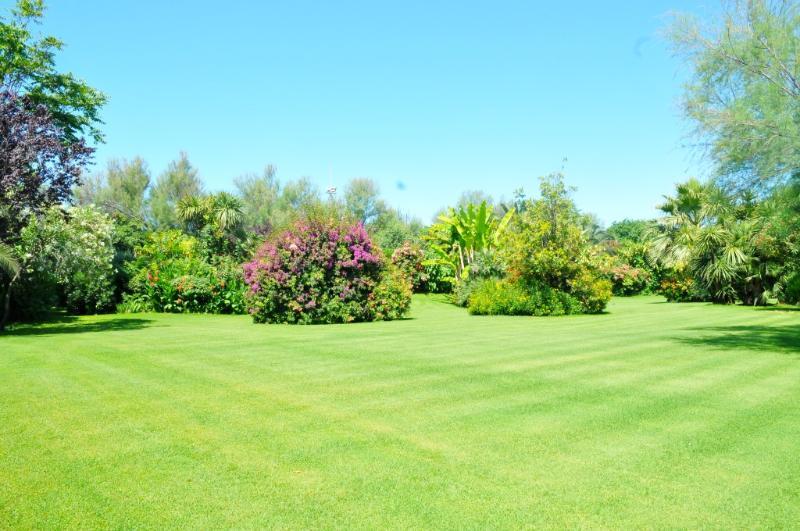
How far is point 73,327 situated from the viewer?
16.7 m

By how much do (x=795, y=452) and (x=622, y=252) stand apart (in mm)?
34098

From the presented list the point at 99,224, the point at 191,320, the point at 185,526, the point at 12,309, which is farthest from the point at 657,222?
the point at 185,526

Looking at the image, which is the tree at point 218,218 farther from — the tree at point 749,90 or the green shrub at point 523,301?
the tree at point 749,90

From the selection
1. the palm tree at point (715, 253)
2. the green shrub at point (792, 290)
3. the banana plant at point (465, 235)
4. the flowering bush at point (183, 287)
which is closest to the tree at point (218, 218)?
the flowering bush at point (183, 287)

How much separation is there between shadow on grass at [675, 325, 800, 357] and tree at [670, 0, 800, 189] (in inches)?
128

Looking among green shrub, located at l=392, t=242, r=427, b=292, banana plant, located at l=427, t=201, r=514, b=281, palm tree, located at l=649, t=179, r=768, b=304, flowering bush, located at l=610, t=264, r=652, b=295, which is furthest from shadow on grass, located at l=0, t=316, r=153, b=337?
flowering bush, located at l=610, t=264, r=652, b=295

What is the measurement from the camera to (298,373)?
28.6ft

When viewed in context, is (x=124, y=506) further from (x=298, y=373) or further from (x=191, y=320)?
(x=191, y=320)

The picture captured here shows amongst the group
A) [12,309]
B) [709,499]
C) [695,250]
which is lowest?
[709,499]

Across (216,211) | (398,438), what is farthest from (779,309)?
(216,211)

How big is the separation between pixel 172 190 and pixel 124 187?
369cm

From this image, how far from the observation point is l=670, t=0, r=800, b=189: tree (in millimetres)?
11305

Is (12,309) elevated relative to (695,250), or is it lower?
lower

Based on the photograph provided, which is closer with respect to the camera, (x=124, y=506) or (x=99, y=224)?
(x=124, y=506)
